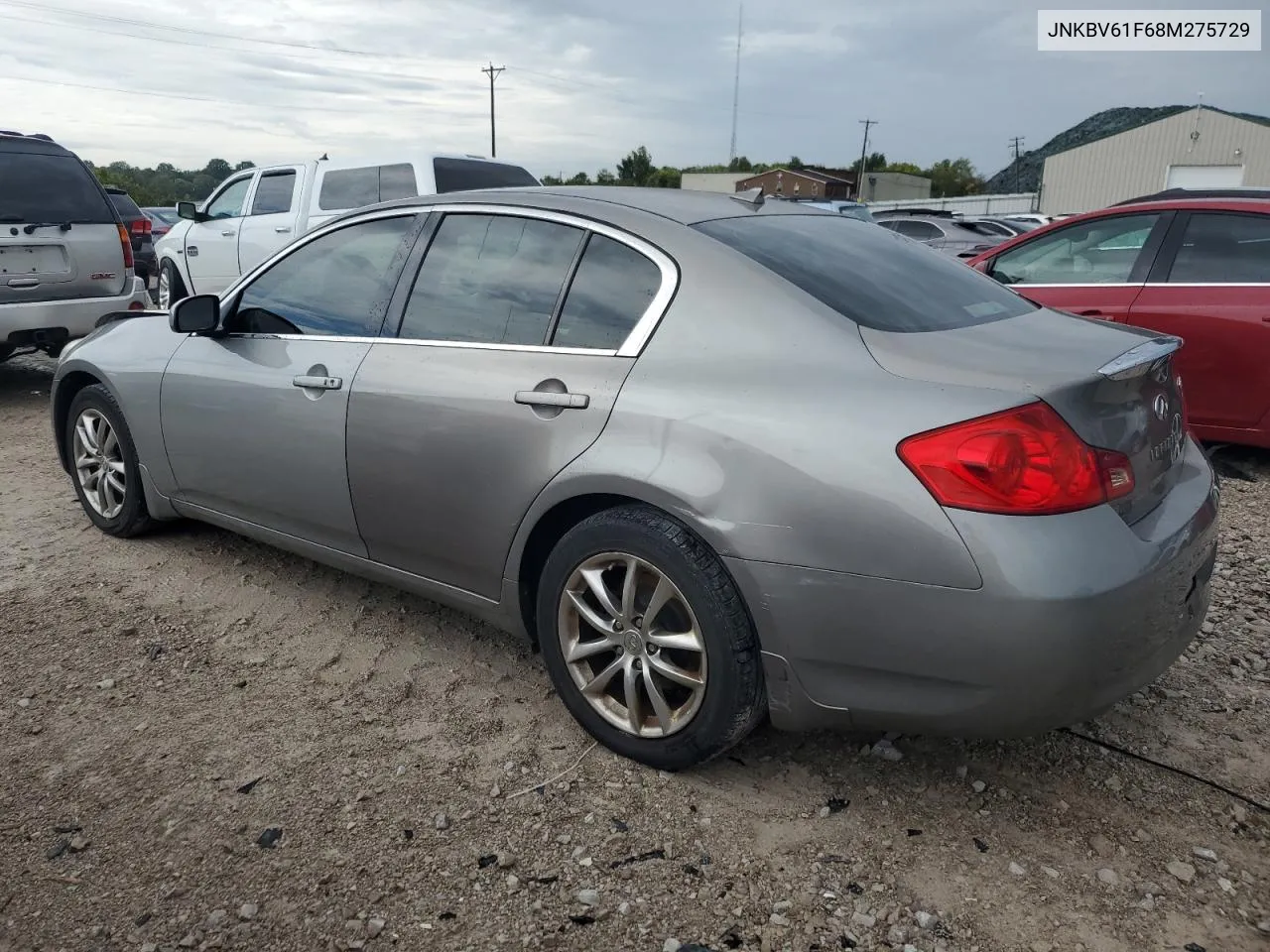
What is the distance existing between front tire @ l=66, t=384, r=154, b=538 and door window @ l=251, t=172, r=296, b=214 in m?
6.27

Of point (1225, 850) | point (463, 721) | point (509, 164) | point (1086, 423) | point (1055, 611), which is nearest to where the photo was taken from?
point (1055, 611)

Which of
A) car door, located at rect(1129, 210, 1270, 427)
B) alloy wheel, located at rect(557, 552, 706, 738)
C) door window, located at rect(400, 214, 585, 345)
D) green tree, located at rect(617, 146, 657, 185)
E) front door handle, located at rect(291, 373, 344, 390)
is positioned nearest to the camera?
alloy wheel, located at rect(557, 552, 706, 738)

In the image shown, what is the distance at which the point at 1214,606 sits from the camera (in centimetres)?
379

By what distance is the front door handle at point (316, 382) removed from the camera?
3318mm

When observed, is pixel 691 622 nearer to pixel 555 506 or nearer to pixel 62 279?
pixel 555 506

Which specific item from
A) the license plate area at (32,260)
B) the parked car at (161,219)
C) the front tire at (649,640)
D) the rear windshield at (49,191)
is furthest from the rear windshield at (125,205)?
the front tire at (649,640)

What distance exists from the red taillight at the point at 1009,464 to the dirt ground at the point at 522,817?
91 cm

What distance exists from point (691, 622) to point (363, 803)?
100cm

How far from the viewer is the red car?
5.30 metres

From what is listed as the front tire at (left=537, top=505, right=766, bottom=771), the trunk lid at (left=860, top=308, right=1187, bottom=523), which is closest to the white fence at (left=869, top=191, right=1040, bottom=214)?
the trunk lid at (left=860, top=308, right=1187, bottom=523)

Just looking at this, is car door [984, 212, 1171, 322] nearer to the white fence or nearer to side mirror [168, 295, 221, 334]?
side mirror [168, 295, 221, 334]

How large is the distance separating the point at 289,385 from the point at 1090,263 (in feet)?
16.1

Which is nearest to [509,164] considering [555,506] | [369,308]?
[369,308]

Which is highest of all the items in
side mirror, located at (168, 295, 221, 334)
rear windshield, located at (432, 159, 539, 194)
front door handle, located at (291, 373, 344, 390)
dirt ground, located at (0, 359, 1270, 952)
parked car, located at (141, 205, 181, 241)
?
rear windshield, located at (432, 159, 539, 194)
